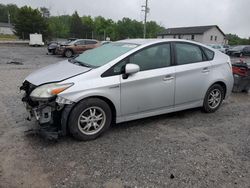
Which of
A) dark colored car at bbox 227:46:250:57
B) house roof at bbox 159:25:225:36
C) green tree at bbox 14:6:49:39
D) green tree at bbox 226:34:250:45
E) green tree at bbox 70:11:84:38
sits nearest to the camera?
dark colored car at bbox 227:46:250:57

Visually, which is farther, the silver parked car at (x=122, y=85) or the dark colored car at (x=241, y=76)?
the dark colored car at (x=241, y=76)

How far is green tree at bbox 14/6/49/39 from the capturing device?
37.4 metres

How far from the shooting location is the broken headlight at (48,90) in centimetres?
312

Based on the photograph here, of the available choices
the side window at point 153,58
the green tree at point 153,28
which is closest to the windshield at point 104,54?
the side window at point 153,58

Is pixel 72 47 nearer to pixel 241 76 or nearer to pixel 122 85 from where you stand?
pixel 241 76

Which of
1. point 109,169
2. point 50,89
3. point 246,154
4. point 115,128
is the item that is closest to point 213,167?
point 246,154

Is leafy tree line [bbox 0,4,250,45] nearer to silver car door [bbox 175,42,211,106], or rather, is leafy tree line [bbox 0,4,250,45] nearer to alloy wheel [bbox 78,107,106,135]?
silver car door [bbox 175,42,211,106]

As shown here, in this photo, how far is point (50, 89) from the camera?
3152mm

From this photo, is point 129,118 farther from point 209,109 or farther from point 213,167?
point 209,109

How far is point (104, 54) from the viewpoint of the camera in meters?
3.98

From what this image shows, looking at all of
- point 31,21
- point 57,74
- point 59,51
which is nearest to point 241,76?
point 57,74

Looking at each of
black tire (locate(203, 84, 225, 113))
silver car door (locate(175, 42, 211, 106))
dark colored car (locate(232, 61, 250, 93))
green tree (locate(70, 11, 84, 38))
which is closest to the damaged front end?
silver car door (locate(175, 42, 211, 106))

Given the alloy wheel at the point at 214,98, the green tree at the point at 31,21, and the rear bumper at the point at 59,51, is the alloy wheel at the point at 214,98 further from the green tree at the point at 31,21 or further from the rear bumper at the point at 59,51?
the green tree at the point at 31,21

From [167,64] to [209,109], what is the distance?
1.49 metres
